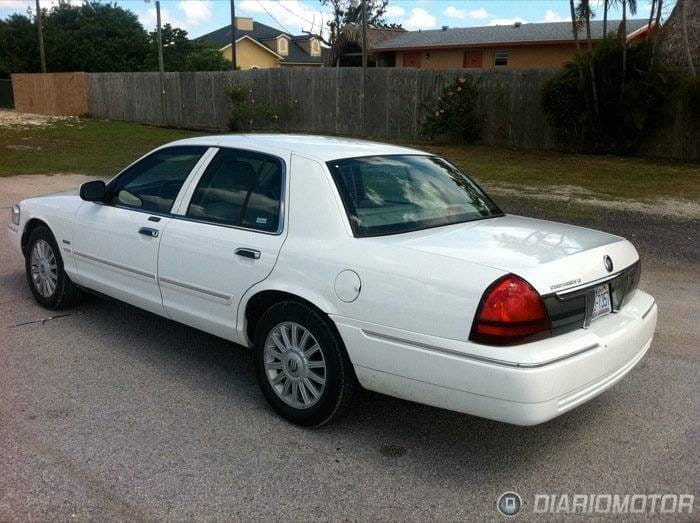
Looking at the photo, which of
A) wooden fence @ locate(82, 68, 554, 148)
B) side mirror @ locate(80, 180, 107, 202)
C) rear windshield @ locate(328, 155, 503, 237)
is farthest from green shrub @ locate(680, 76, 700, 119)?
side mirror @ locate(80, 180, 107, 202)

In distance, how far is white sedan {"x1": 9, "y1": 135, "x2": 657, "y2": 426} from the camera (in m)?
3.29

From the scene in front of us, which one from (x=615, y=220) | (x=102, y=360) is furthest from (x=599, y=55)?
(x=102, y=360)

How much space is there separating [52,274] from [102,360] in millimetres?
1315

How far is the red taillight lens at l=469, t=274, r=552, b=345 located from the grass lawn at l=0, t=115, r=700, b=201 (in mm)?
9386

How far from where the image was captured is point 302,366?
3936 mm

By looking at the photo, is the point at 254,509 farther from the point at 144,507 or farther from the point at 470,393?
the point at 470,393

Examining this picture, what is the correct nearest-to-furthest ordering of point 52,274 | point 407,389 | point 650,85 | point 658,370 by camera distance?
point 407,389
point 658,370
point 52,274
point 650,85

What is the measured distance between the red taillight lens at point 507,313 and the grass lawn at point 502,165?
30.8ft

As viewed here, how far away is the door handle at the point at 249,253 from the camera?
4.10m

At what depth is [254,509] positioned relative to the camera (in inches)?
127

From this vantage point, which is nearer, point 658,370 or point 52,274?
point 658,370

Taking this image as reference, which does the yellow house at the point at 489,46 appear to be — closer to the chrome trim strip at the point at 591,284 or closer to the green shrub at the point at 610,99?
the green shrub at the point at 610,99

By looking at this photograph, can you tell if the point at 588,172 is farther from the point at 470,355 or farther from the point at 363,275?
the point at 470,355

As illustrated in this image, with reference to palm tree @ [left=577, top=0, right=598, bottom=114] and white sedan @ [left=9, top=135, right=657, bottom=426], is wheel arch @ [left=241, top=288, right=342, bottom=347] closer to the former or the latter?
white sedan @ [left=9, top=135, right=657, bottom=426]
